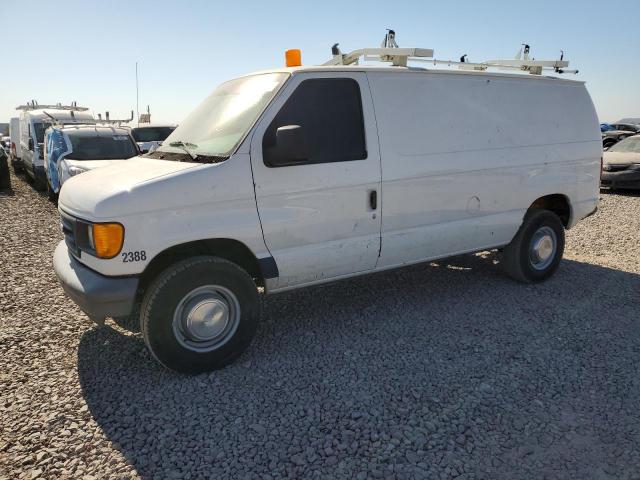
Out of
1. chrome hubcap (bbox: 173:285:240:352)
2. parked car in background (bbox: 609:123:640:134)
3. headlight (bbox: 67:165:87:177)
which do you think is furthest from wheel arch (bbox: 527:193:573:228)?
parked car in background (bbox: 609:123:640:134)

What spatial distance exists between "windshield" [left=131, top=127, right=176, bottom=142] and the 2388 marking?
1248cm

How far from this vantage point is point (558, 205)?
5.78 meters

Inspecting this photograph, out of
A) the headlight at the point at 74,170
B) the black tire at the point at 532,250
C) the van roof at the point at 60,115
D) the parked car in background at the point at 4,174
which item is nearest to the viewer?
the black tire at the point at 532,250

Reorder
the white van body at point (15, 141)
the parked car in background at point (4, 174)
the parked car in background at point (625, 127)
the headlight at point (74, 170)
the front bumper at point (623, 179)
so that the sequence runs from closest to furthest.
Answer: the headlight at point (74, 170)
the front bumper at point (623, 179)
the parked car in background at point (4, 174)
the white van body at point (15, 141)
the parked car in background at point (625, 127)

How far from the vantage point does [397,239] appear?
14.4 ft

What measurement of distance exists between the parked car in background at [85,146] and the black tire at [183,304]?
7.31 metres

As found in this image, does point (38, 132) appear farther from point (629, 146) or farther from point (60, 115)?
point (629, 146)

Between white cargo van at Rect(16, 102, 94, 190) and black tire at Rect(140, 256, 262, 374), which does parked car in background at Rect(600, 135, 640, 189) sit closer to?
black tire at Rect(140, 256, 262, 374)

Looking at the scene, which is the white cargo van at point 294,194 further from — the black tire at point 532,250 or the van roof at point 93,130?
→ the van roof at point 93,130

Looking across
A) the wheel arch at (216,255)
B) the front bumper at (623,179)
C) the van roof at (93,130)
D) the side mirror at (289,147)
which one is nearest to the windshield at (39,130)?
the van roof at (93,130)

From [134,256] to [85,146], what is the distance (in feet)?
26.9

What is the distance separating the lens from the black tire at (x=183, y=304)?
11.3ft

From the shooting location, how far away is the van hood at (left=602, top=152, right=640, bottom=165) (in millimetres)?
12805

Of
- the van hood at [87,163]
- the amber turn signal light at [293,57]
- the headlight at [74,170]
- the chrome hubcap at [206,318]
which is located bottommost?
the chrome hubcap at [206,318]
